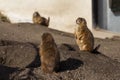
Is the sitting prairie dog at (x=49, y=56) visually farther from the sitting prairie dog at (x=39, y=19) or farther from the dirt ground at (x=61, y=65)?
the sitting prairie dog at (x=39, y=19)

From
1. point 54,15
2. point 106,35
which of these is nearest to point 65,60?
point 106,35

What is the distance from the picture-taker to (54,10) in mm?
15742

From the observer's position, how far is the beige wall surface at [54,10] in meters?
15.0

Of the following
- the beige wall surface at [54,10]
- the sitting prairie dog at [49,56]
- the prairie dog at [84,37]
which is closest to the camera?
the sitting prairie dog at [49,56]

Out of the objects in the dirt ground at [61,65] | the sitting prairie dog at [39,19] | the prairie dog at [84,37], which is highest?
the prairie dog at [84,37]

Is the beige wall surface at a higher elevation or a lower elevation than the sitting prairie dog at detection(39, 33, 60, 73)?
lower

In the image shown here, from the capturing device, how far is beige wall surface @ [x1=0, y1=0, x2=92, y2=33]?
1505 centimetres

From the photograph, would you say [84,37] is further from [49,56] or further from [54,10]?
[54,10]

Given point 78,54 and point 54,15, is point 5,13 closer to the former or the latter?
point 54,15

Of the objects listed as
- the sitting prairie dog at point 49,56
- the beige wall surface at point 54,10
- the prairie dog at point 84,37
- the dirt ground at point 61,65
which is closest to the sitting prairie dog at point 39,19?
the beige wall surface at point 54,10

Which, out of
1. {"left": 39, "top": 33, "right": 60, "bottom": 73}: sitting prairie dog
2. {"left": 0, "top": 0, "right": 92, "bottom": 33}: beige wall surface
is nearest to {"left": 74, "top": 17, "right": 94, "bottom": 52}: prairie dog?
{"left": 39, "top": 33, "right": 60, "bottom": 73}: sitting prairie dog

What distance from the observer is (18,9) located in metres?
16.5

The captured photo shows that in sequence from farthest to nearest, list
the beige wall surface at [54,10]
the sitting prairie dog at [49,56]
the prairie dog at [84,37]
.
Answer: the beige wall surface at [54,10], the prairie dog at [84,37], the sitting prairie dog at [49,56]

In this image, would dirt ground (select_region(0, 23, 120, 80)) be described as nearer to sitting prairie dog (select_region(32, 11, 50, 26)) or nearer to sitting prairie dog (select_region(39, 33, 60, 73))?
sitting prairie dog (select_region(39, 33, 60, 73))
